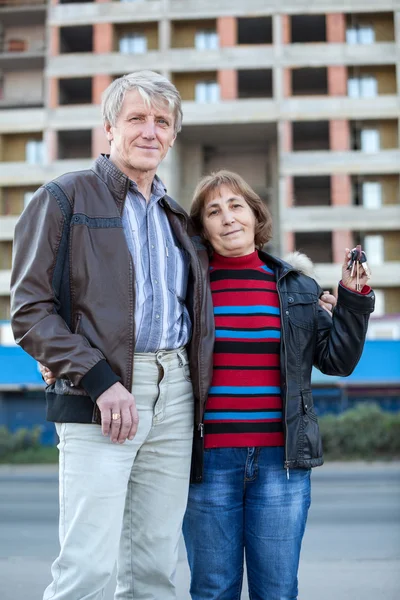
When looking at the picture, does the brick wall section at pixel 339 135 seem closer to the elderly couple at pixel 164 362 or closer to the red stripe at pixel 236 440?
the elderly couple at pixel 164 362

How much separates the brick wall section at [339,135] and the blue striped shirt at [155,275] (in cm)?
2767

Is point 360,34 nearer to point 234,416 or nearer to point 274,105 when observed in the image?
point 274,105

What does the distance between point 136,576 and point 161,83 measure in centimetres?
193

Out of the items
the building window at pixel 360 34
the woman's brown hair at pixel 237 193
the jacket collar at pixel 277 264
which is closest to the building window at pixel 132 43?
the building window at pixel 360 34

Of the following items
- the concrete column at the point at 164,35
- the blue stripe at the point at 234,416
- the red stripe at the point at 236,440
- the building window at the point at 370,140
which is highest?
the concrete column at the point at 164,35

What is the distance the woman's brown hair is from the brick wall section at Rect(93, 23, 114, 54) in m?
28.9

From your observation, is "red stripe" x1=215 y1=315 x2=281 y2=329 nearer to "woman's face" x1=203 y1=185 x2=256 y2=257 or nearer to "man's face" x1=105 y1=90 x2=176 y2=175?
"woman's face" x1=203 y1=185 x2=256 y2=257

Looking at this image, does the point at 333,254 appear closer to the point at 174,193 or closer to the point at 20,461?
the point at 174,193

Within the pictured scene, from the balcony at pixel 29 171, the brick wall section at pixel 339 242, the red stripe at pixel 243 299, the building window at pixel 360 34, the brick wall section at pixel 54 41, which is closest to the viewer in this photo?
the red stripe at pixel 243 299

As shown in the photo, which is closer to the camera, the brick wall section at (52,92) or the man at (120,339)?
the man at (120,339)

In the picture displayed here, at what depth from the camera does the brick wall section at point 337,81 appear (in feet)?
95.9

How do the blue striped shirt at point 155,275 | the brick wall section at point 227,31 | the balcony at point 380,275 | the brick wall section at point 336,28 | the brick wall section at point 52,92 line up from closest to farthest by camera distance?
the blue striped shirt at point 155,275
the balcony at point 380,275
the brick wall section at point 336,28
the brick wall section at point 227,31
the brick wall section at point 52,92

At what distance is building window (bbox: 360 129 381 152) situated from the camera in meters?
29.7

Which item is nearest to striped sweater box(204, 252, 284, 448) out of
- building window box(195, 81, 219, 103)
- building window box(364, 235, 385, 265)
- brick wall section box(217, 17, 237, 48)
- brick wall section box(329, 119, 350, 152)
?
building window box(364, 235, 385, 265)
